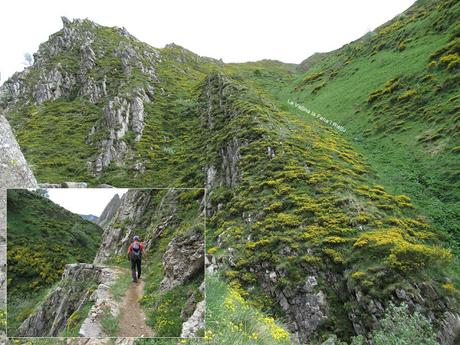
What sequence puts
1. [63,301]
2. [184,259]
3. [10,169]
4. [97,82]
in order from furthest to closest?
1. [97,82]
2. [10,169]
3. [184,259]
4. [63,301]

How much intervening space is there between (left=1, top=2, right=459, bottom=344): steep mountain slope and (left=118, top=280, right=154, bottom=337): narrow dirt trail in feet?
0.63

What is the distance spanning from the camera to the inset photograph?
5.83 meters

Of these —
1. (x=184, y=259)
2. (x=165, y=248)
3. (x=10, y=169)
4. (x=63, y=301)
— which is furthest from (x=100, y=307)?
(x=10, y=169)

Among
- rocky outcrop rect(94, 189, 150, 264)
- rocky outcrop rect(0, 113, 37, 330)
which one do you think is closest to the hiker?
rocky outcrop rect(94, 189, 150, 264)

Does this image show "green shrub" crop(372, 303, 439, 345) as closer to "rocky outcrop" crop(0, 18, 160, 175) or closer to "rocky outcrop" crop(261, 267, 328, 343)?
"rocky outcrop" crop(261, 267, 328, 343)

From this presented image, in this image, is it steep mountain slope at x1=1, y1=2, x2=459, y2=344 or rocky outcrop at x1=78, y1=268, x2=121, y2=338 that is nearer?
rocky outcrop at x1=78, y1=268, x2=121, y2=338

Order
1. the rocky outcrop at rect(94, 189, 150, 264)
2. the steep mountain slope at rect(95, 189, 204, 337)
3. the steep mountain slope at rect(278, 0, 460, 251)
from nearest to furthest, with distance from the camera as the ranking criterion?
the steep mountain slope at rect(95, 189, 204, 337), the rocky outcrop at rect(94, 189, 150, 264), the steep mountain slope at rect(278, 0, 460, 251)

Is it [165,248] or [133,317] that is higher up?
[165,248]

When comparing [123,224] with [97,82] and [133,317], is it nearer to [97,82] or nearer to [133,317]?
[133,317]

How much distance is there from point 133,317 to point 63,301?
1127 millimetres

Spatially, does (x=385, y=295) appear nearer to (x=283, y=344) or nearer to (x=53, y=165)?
(x=283, y=344)

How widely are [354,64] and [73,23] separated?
65496mm

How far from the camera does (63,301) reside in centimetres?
594

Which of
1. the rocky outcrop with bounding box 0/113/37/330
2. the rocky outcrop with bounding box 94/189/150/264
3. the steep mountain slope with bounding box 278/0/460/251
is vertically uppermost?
the steep mountain slope with bounding box 278/0/460/251
